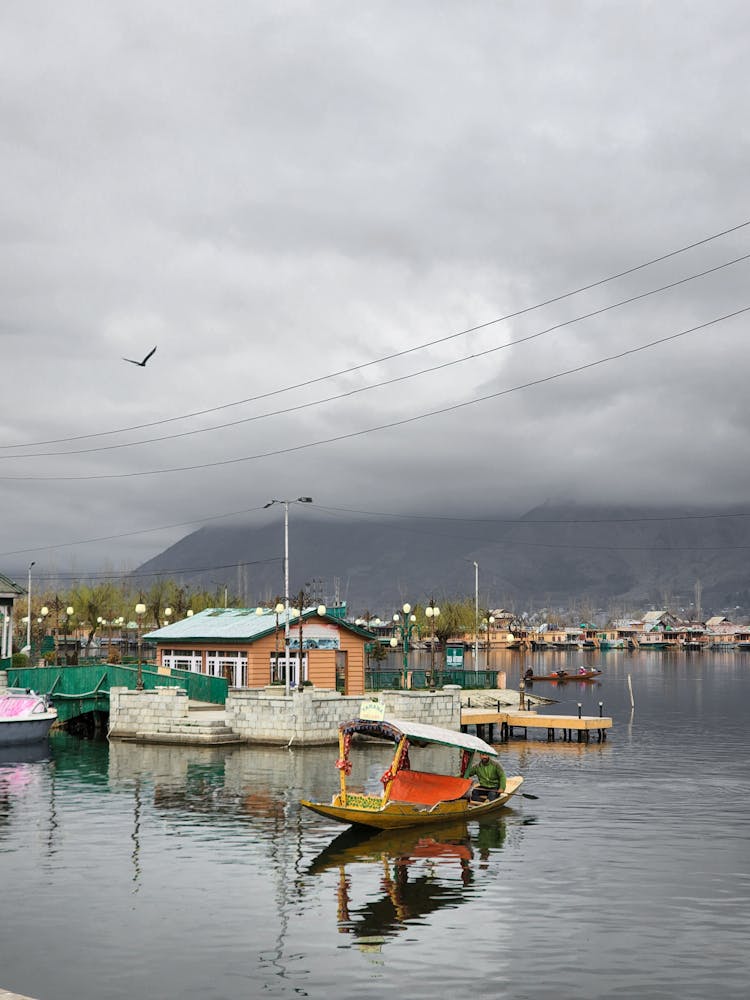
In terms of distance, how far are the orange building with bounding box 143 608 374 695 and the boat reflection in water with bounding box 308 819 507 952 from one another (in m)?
32.3

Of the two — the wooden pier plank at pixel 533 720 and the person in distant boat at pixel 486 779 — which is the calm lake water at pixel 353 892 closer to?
the person in distant boat at pixel 486 779

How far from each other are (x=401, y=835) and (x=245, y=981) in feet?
49.3

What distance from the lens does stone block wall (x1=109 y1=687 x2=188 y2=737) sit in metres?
60.1

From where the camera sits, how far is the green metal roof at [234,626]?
68.5 m

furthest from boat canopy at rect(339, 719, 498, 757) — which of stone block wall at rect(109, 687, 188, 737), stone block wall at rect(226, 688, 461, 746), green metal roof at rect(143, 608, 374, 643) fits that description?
green metal roof at rect(143, 608, 374, 643)

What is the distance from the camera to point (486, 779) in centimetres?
4047

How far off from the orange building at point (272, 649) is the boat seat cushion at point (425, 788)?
2858 cm

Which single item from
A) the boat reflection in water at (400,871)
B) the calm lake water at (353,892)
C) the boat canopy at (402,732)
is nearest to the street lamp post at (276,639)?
the calm lake water at (353,892)

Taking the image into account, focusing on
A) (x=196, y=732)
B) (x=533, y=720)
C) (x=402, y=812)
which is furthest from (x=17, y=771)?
(x=533, y=720)

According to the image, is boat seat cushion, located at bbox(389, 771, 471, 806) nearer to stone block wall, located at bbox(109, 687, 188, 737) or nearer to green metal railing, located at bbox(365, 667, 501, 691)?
stone block wall, located at bbox(109, 687, 188, 737)

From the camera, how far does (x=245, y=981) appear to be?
20.4m

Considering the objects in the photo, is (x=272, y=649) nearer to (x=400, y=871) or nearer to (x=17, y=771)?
(x=17, y=771)

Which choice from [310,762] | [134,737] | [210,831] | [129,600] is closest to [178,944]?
[210,831]

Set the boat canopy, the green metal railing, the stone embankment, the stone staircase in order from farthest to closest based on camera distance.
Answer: the green metal railing → the stone staircase → the stone embankment → the boat canopy
